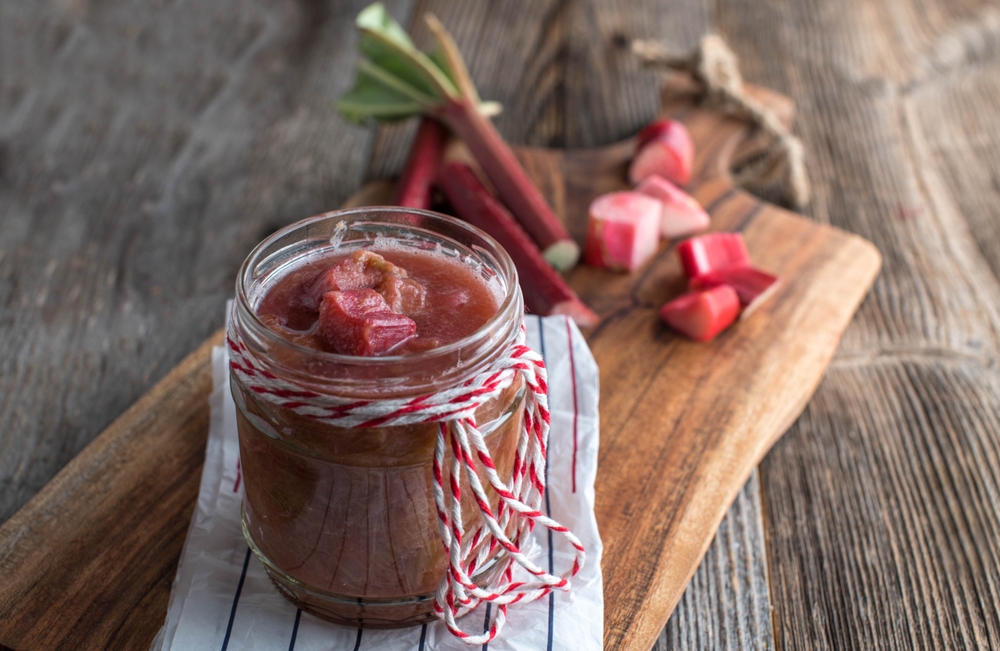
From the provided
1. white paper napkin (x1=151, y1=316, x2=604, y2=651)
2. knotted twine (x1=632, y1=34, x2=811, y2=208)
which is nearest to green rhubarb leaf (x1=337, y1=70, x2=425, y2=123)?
knotted twine (x1=632, y1=34, x2=811, y2=208)

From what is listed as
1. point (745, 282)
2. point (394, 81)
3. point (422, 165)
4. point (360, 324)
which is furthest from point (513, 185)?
point (360, 324)

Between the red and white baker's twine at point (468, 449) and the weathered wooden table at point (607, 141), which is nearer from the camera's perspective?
the red and white baker's twine at point (468, 449)

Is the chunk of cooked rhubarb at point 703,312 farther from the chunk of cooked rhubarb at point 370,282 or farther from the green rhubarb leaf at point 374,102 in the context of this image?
the green rhubarb leaf at point 374,102

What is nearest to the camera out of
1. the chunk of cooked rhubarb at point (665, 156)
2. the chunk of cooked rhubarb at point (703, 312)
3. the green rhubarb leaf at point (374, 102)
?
the chunk of cooked rhubarb at point (703, 312)

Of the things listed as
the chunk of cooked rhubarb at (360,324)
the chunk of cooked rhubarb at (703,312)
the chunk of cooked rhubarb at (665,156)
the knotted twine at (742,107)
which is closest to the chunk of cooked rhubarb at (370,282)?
the chunk of cooked rhubarb at (360,324)

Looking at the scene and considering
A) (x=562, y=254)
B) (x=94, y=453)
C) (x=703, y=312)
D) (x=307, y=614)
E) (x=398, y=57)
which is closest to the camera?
(x=307, y=614)

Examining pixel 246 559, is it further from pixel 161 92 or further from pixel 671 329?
pixel 161 92

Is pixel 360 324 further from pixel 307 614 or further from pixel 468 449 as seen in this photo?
pixel 307 614
